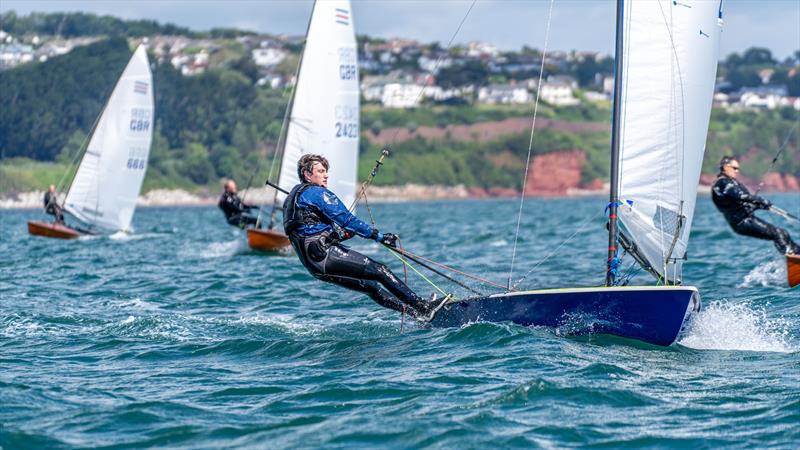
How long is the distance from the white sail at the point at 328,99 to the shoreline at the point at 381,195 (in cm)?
6433

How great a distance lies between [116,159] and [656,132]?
67.5ft

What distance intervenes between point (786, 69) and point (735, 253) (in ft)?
559

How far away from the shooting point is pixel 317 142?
79.9 feet

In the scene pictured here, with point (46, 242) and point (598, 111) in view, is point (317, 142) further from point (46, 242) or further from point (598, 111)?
point (598, 111)

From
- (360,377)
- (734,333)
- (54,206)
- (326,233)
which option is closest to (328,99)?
(54,206)

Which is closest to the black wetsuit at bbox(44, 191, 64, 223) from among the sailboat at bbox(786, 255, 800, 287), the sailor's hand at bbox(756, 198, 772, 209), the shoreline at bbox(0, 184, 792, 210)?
the sailor's hand at bbox(756, 198, 772, 209)

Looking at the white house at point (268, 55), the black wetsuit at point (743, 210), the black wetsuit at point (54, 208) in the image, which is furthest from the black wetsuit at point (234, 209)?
the white house at point (268, 55)

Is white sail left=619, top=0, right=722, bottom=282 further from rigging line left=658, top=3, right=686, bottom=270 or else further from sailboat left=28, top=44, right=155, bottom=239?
sailboat left=28, top=44, right=155, bottom=239

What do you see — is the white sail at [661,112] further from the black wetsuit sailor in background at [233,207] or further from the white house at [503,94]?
the white house at [503,94]

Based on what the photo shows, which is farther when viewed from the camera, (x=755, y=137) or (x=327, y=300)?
(x=755, y=137)

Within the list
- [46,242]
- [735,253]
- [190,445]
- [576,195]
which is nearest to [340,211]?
[190,445]

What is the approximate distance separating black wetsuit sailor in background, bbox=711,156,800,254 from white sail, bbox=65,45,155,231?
673 inches

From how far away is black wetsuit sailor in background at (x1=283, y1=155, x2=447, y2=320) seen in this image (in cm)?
973

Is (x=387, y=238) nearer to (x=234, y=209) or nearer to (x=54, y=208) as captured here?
(x=234, y=209)
